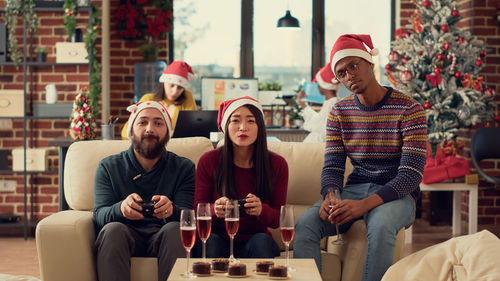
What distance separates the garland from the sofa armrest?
3094mm

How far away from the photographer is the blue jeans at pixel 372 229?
2.67 metres

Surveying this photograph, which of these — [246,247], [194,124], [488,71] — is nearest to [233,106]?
[246,247]

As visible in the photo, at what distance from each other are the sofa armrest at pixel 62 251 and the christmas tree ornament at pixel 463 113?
360cm

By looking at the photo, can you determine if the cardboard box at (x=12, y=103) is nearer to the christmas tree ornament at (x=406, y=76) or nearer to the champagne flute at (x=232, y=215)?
the christmas tree ornament at (x=406, y=76)

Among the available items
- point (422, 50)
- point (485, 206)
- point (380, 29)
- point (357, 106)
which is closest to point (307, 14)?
point (380, 29)

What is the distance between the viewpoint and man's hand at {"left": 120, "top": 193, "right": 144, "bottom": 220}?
2721mm

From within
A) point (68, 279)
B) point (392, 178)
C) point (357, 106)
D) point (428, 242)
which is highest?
point (357, 106)

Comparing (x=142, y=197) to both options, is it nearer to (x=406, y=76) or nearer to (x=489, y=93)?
(x=406, y=76)

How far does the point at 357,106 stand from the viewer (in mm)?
3037

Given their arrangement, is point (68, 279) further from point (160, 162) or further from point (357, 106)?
point (357, 106)

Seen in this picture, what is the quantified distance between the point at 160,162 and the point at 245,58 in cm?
412

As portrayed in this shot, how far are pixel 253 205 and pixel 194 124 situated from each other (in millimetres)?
1685

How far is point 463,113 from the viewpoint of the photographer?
5375mm

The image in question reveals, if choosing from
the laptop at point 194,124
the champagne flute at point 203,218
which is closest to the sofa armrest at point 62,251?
the champagne flute at point 203,218
